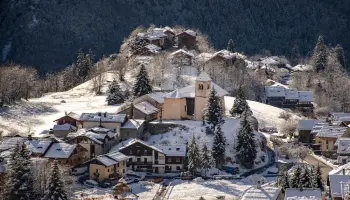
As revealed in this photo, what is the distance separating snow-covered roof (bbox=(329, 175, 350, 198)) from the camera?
182ft

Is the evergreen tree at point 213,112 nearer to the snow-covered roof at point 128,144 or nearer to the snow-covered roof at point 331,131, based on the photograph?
the snow-covered roof at point 128,144

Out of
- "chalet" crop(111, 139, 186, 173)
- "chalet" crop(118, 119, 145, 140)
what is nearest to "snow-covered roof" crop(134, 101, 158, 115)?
"chalet" crop(118, 119, 145, 140)

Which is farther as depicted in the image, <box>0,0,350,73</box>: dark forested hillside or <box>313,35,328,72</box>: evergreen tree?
<box>0,0,350,73</box>: dark forested hillside

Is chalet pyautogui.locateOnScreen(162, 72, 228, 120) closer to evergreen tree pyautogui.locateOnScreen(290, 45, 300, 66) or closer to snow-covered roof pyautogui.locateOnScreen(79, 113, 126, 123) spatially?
snow-covered roof pyautogui.locateOnScreen(79, 113, 126, 123)

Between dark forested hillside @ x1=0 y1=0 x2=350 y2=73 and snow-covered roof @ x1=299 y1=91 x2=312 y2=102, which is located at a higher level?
dark forested hillside @ x1=0 y1=0 x2=350 y2=73

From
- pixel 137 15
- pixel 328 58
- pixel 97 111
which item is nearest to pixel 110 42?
pixel 137 15

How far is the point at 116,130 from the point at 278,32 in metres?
101

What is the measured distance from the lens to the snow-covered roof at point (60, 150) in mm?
72125

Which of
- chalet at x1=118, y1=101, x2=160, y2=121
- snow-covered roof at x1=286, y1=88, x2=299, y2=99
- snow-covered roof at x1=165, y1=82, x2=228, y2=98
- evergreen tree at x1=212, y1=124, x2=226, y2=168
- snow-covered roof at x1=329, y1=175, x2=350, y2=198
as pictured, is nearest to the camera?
snow-covered roof at x1=329, y1=175, x2=350, y2=198

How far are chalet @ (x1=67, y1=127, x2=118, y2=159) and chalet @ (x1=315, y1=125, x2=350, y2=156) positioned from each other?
2016 centimetres

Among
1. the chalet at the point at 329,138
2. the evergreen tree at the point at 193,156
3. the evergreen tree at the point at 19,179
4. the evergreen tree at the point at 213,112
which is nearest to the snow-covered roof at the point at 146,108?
the evergreen tree at the point at 213,112

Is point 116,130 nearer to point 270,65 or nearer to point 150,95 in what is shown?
point 150,95

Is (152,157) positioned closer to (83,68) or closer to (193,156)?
(193,156)

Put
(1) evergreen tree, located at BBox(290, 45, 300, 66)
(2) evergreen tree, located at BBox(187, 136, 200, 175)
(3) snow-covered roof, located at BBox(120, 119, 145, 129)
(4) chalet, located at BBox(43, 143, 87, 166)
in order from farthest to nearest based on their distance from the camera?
(1) evergreen tree, located at BBox(290, 45, 300, 66)
(3) snow-covered roof, located at BBox(120, 119, 145, 129)
(2) evergreen tree, located at BBox(187, 136, 200, 175)
(4) chalet, located at BBox(43, 143, 87, 166)
